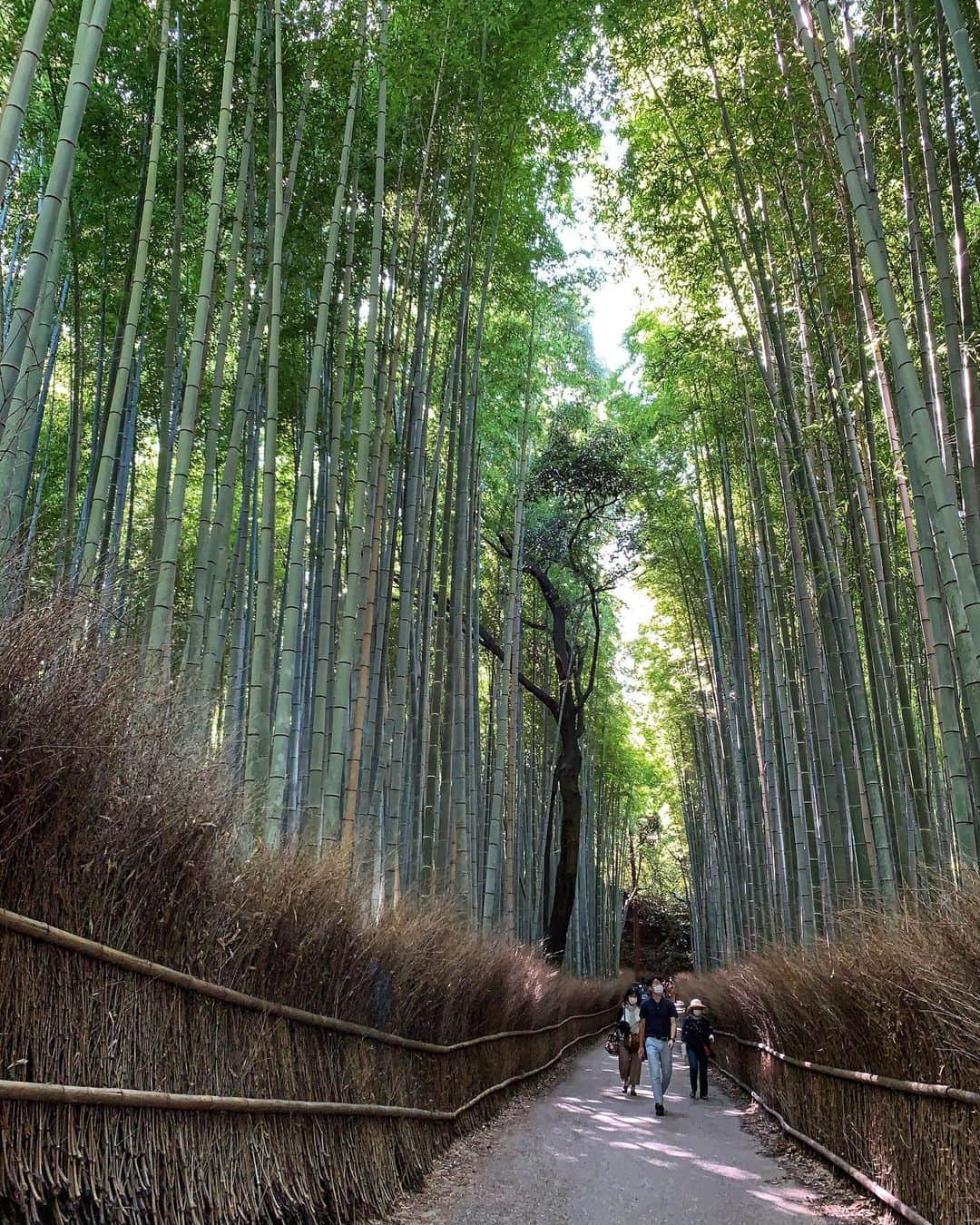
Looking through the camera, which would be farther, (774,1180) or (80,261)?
(80,261)

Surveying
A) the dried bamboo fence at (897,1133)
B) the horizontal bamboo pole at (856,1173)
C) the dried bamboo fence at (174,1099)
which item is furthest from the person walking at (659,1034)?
the dried bamboo fence at (174,1099)

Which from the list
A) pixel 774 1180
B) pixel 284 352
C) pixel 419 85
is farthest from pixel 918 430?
pixel 284 352

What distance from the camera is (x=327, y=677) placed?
4.13 meters

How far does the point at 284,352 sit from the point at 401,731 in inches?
116

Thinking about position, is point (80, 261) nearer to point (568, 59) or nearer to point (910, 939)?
point (568, 59)

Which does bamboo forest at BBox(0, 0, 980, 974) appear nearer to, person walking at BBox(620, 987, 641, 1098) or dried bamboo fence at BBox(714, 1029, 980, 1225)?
dried bamboo fence at BBox(714, 1029, 980, 1225)

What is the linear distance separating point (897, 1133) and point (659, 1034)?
141 inches

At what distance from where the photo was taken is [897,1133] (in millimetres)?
2885

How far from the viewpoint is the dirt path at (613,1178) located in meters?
3.18

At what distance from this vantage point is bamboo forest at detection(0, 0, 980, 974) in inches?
130

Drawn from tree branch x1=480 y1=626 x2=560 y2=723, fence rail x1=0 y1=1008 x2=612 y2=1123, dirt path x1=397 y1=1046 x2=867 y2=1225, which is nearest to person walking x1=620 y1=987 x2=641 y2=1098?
dirt path x1=397 y1=1046 x2=867 y2=1225

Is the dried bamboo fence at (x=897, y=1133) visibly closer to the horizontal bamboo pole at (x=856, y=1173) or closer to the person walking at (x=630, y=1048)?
the horizontal bamboo pole at (x=856, y=1173)

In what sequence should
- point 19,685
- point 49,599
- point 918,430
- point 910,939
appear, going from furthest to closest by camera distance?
point 918,430 → point 910,939 → point 49,599 → point 19,685

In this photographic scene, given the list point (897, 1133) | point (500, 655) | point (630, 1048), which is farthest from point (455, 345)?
point (630, 1048)
